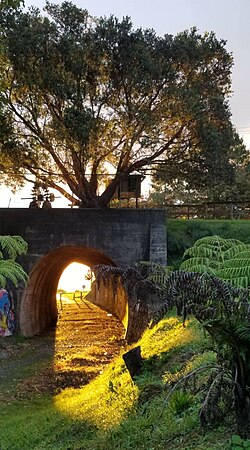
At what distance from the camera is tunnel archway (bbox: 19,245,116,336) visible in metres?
18.0

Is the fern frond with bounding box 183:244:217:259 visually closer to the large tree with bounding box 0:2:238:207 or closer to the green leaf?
the green leaf

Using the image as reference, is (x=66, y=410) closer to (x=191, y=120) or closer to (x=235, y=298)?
(x=235, y=298)

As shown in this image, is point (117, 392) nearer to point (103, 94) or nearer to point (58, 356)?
point (58, 356)

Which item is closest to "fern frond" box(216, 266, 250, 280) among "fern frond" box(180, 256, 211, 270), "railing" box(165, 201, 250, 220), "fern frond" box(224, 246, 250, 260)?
"fern frond" box(180, 256, 211, 270)

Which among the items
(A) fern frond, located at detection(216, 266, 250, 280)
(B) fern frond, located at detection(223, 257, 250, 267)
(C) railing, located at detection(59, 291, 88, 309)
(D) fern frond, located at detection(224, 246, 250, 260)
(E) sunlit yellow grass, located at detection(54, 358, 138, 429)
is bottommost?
(E) sunlit yellow grass, located at detection(54, 358, 138, 429)

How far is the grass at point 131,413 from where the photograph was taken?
5.38 m

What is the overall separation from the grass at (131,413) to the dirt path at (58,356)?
1.24 m

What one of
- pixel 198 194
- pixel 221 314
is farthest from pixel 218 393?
pixel 198 194

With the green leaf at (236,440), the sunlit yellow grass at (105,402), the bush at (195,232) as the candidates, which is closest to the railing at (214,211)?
the bush at (195,232)

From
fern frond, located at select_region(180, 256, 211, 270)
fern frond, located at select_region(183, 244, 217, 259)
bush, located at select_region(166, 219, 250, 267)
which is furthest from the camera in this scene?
bush, located at select_region(166, 219, 250, 267)

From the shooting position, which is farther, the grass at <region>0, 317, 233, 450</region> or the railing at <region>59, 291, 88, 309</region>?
the railing at <region>59, 291, 88, 309</region>

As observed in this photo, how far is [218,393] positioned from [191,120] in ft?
46.2

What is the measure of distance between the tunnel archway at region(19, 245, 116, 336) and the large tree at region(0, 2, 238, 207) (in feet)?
10.7

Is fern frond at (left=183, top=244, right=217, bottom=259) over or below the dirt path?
over
